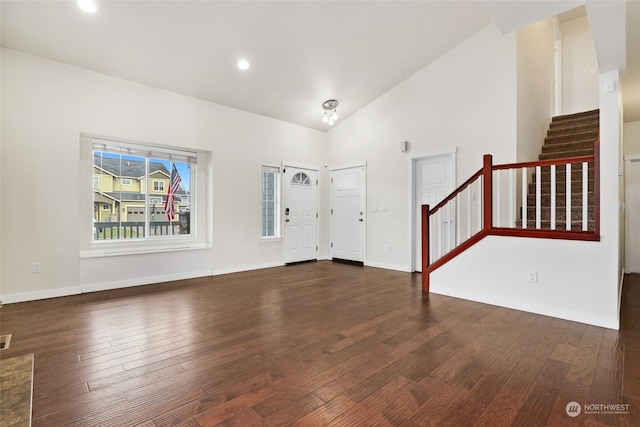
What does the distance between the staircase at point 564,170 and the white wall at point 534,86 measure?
20cm

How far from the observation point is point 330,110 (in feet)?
20.3

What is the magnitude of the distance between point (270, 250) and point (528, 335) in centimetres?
443

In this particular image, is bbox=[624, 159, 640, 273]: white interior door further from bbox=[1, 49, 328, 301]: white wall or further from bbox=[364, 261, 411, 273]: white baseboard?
bbox=[1, 49, 328, 301]: white wall

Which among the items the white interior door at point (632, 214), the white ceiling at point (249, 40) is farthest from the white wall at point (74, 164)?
the white interior door at point (632, 214)

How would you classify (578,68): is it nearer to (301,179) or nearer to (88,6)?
(301,179)

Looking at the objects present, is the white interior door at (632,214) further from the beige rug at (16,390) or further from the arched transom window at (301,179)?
the beige rug at (16,390)

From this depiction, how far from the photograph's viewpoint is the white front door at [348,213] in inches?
251

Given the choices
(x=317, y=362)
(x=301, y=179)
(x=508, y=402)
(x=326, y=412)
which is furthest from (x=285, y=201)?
(x=508, y=402)

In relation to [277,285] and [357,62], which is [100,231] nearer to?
[277,285]

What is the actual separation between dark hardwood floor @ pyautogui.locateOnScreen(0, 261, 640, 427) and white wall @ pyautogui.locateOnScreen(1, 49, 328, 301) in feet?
1.66

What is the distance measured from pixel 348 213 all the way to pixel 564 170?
12.2 ft

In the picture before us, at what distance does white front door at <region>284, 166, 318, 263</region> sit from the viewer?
6395mm

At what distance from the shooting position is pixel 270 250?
243 inches

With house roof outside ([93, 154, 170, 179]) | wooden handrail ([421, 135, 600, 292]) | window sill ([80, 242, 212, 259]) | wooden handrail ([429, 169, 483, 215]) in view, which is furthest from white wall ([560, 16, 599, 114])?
house roof outside ([93, 154, 170, 179])
